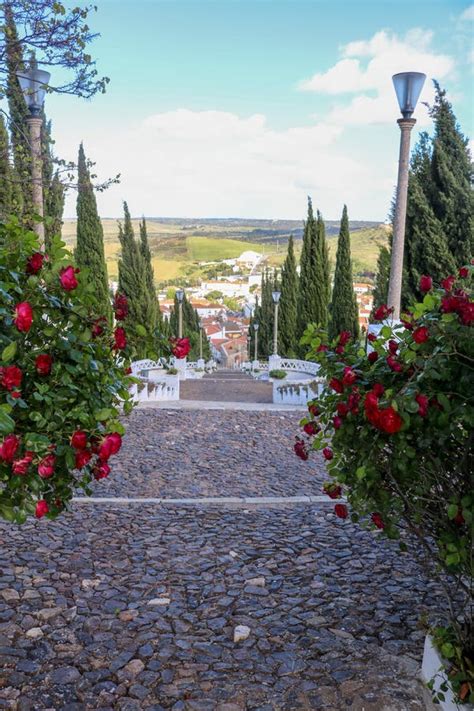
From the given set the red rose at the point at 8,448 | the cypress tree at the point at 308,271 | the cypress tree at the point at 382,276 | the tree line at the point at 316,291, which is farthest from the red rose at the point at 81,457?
the cypress tree at the point at 308,271

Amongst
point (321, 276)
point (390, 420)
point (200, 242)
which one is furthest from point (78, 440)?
point (200, 242)

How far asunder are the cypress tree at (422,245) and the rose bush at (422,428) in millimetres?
7989

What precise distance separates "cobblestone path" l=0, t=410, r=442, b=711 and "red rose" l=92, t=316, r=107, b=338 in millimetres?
1494

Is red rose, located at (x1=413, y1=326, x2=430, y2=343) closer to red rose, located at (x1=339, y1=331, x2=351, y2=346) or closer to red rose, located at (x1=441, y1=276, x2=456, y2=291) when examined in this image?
red rose, located at (x1=441, y1=276, x2=456, y2=291)

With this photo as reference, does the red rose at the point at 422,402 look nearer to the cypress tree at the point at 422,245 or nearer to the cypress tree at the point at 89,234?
the cypress tree at the point at 422,245

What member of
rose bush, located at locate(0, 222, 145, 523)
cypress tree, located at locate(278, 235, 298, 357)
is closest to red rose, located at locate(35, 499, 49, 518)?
rose bush, located at locate(0, 222, 145, 523)

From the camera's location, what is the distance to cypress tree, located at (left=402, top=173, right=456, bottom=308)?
9.64m

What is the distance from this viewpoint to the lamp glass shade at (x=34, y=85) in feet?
15.7

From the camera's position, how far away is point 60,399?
5.78ft

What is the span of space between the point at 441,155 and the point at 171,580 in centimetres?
936

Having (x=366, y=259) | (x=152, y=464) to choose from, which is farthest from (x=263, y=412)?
(x=366, y=259)

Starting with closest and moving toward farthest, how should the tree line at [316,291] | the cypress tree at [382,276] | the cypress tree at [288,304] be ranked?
the cypress tree at [382,276] → the tree line at [316,291] → the cypress tree at [288,304]

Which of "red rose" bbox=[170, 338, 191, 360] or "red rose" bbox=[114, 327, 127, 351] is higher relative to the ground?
"red rose" bbox=[114, 327, 127, 351]

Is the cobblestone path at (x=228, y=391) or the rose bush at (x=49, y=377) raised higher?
the rose bush at (x=49, y=377)
